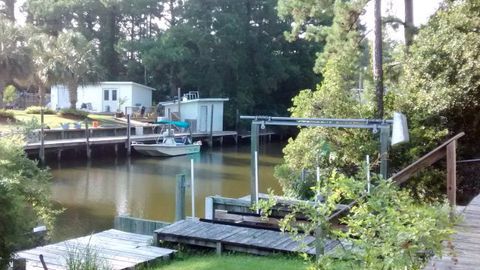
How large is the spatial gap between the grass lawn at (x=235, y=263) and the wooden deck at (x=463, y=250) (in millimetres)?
2123

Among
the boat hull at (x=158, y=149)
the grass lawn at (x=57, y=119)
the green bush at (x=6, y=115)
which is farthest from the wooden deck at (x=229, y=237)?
the green bush at (x=6, y=115)

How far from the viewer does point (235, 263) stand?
26.3 feet

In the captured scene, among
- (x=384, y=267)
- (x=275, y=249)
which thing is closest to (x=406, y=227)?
(x=384, y=267)

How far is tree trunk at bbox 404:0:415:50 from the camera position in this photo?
731 inches

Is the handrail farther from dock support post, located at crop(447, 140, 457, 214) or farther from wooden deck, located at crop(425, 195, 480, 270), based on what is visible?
wooden deck, located at crop(425, 195, 480, 270)

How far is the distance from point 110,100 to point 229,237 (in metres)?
36.9

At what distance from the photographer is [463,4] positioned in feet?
48.9

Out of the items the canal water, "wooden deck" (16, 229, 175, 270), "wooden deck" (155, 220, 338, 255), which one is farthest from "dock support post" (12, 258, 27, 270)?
the canal water

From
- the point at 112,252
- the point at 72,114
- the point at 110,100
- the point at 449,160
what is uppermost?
the point at 110,100

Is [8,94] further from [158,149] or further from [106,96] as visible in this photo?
[158,149]

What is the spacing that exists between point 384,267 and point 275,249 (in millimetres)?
4910

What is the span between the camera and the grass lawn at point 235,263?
7.60 metres

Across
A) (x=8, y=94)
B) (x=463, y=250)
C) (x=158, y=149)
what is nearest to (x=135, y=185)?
(x=158, y=149)

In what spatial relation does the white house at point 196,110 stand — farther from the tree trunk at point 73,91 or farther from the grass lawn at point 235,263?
the grass lawn at point 235,263
